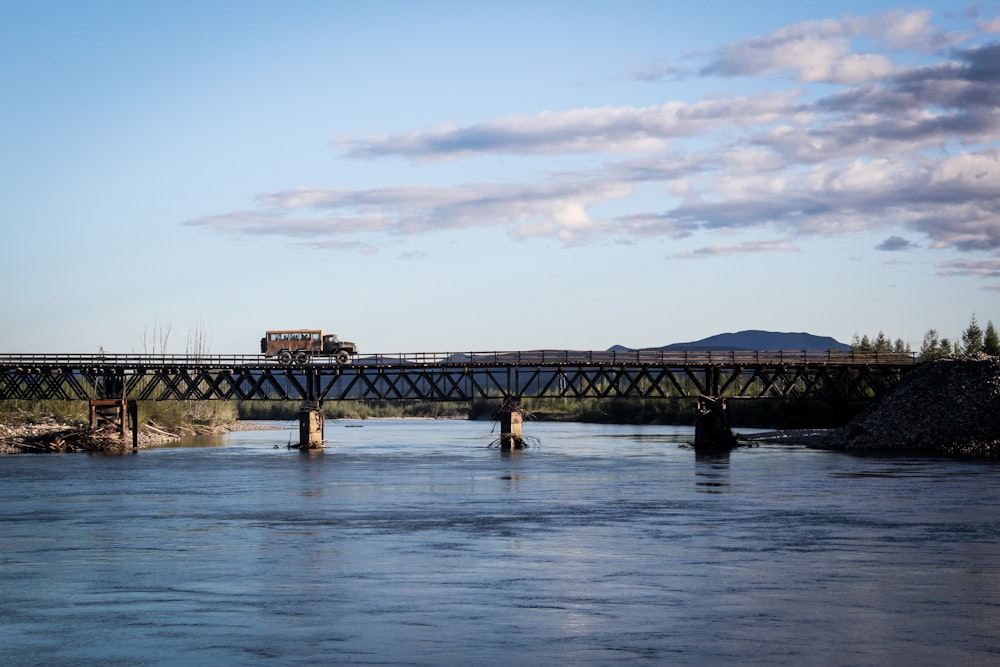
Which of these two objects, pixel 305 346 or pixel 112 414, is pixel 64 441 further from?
pixel 305 346

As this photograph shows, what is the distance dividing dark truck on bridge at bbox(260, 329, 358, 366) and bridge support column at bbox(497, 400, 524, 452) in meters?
14.8

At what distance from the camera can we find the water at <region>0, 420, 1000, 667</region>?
87.0 feet

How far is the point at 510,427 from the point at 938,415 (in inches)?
1425

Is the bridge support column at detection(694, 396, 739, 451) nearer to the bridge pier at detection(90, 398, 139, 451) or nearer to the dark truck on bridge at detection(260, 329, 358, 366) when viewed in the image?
the dark truck on bridge at detection(260, 329, 358, 366)

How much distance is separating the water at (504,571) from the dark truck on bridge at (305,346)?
37991mm

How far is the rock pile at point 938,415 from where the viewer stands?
3883 inches

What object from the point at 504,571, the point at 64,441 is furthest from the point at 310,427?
the point at 504,571

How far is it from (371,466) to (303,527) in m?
39.5

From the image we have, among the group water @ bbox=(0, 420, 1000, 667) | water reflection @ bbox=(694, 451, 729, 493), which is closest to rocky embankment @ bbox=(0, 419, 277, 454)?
water @ bbox=(0, 420, 1000, 667)

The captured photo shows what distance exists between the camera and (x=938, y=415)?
339ft

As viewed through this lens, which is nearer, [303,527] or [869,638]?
[869,638]

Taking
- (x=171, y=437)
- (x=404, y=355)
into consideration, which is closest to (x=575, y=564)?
(x=404, y=355)

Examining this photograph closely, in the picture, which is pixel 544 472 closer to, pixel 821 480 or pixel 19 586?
pixel 821 480

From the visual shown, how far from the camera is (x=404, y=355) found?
111m
